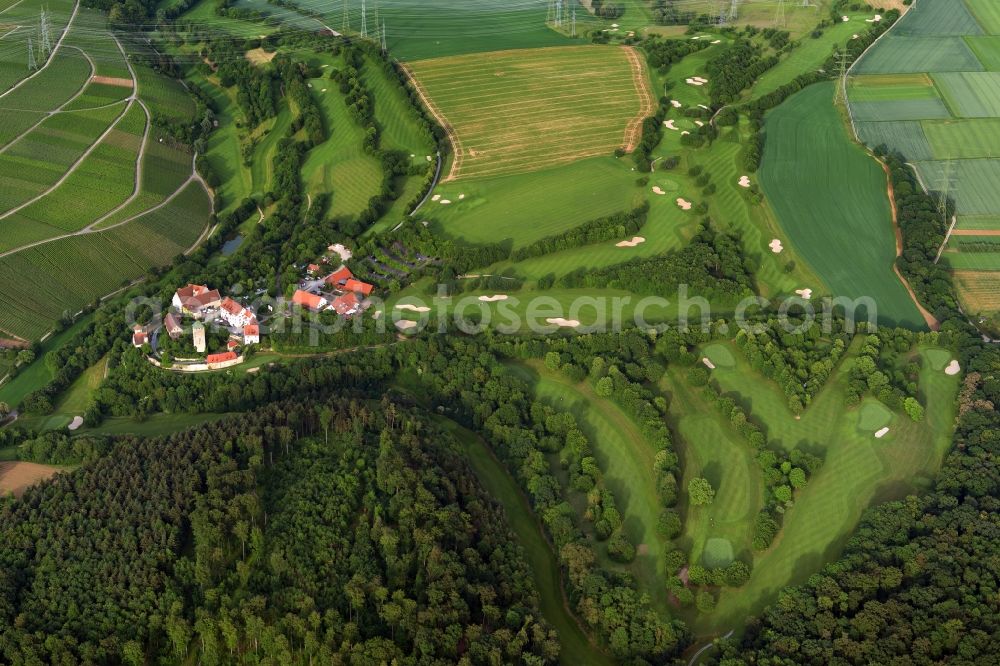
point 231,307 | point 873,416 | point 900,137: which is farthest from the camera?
point 900,137

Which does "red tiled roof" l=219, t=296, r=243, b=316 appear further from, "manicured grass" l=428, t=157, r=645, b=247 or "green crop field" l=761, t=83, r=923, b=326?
"green crop field" l=761, t=83, r=923, b=326

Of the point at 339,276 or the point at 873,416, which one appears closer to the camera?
the point at 873,416

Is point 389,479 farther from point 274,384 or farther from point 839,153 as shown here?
point 839,153

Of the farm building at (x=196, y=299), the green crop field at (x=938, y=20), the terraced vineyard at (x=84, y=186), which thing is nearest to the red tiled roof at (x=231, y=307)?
the farm building at (x=196, y=299)

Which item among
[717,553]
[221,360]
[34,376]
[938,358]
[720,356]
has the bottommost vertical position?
[34,376]

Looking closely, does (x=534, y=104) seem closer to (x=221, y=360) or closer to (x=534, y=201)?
(x=534, y=201)

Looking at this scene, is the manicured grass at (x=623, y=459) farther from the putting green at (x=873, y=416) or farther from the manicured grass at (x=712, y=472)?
the putting green at (x=873, y=416)

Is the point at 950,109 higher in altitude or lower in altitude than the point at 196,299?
higher

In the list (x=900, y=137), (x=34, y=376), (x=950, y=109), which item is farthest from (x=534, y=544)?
(x=950, y=109)
